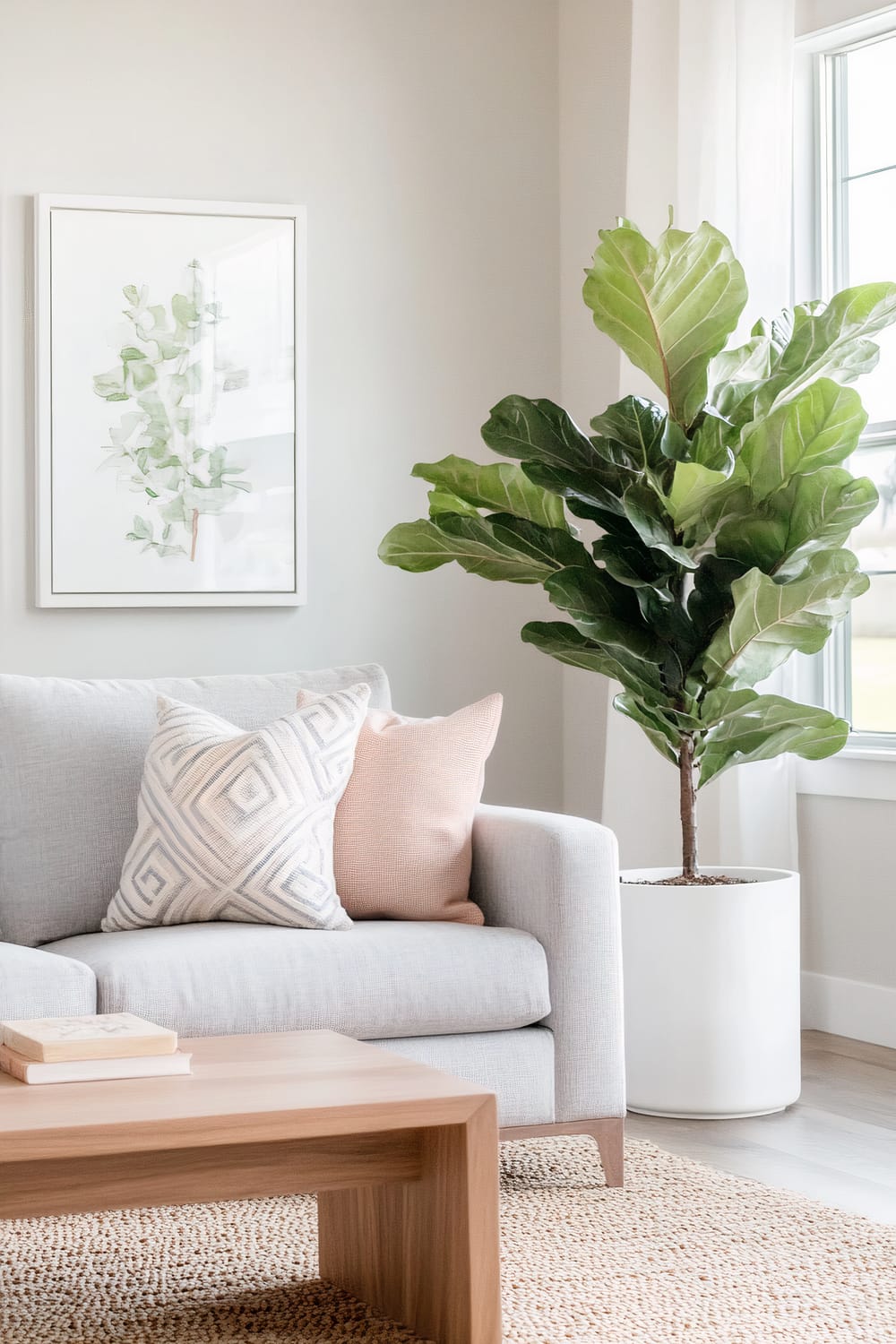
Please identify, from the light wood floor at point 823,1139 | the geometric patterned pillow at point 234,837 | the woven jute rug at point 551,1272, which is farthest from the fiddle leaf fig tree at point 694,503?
the woven jute rug at point 551,1272

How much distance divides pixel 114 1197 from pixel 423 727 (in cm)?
139

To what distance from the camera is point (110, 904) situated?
2848 millimetres

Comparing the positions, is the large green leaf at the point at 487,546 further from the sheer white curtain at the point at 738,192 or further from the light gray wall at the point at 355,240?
the light gray wall at the point at 355,240

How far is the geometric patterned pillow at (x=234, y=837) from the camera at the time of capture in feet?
9.10

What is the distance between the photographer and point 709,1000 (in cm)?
314

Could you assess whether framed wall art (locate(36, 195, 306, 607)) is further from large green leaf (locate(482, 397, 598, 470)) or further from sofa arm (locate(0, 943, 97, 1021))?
sofa arm (locate(0, 943, 97, 1021))

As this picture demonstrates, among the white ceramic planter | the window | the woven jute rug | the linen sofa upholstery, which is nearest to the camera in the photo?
the woven jute rug

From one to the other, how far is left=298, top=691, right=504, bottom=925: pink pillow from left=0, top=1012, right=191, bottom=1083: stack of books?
948 millimetres

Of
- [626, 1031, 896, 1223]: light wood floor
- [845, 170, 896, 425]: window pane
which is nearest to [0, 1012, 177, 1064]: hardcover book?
[626, 1031, 896, 1223]: light wood floor

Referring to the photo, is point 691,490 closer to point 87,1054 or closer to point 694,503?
point 694,503

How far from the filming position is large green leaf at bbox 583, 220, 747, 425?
3012 mm

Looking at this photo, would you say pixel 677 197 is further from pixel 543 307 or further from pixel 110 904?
pixel 110 904

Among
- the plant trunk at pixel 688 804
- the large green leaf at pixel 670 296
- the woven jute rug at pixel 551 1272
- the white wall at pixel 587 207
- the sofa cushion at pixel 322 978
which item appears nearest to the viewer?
the woven jute rug at pixel 551 1272

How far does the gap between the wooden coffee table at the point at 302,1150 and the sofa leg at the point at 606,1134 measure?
0.69 metres
